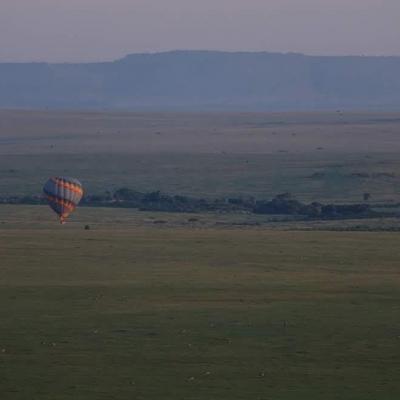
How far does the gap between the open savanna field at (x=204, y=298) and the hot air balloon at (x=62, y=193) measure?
841 mm

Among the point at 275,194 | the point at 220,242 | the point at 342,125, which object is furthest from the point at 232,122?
the point at 220,242

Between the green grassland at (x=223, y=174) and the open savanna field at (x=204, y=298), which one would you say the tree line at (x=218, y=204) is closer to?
the open savanna field at (x=204, y=298)

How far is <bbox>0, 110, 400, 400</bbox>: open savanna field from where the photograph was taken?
799 inches

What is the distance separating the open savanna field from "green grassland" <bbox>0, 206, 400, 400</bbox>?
0.04 metres

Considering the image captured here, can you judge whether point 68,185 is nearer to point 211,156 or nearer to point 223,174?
point 223,174

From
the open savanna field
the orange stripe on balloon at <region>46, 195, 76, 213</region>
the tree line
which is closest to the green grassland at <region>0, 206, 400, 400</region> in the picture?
the open savanna field

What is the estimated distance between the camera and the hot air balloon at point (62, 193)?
45.0 metres

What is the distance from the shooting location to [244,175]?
255 ft

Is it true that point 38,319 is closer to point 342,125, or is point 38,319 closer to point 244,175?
point 244,175

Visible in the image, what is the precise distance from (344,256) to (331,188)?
3046 centimetres

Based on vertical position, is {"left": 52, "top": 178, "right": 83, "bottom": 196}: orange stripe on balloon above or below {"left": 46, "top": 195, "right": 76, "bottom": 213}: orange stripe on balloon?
above

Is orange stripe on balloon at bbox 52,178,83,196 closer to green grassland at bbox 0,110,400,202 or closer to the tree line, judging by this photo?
the tree line

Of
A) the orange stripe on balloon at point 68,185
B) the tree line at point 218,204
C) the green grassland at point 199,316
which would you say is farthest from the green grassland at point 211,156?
the green grassland at point 199,316

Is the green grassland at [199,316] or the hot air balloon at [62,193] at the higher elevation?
the hot air balloon at [62,193]
